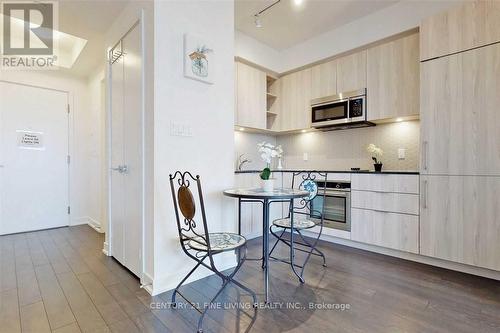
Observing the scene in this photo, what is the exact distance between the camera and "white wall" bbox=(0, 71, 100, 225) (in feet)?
13.7

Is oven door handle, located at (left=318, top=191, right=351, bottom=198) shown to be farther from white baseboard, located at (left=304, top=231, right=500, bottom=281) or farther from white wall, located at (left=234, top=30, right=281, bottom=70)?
white wall, located at (left=234, top=30, right=281, bottom=70)

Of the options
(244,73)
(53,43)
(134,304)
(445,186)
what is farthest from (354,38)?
(53,43)

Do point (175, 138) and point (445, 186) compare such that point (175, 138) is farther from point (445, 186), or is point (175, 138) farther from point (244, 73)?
point (445, 186)

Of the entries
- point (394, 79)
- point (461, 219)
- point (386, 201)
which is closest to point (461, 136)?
point (461, 219)

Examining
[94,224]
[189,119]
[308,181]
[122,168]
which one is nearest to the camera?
[189,119]

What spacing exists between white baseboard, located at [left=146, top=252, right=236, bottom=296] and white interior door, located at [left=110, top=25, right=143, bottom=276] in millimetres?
287

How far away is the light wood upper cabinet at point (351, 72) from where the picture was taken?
328 centimetres

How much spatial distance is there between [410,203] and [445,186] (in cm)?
35

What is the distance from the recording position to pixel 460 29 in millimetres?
2344

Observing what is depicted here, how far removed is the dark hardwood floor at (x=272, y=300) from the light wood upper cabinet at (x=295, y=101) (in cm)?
211

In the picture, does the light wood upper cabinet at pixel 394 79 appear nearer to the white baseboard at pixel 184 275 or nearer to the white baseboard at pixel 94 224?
the white baseboard at pixel 184 275

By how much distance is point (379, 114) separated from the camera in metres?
3.13

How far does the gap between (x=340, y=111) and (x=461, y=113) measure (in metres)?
1.33

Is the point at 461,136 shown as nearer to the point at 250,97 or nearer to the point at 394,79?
the point at 394,79
